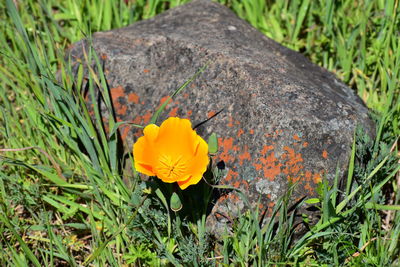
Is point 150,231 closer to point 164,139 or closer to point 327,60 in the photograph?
point 164,139

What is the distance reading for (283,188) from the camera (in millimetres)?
1988

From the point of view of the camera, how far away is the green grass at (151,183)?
1.94m

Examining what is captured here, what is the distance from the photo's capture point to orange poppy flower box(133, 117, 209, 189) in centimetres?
180

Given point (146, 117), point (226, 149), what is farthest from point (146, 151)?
point (146, 117)

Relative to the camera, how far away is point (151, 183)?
6.46 ft

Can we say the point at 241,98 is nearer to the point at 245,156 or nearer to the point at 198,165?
the point at 245,156

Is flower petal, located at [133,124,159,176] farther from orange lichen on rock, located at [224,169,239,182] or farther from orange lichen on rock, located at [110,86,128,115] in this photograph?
orange lichen on rock, located at [110,86,128,115]

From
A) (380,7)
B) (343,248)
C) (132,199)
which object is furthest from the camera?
(380,7)

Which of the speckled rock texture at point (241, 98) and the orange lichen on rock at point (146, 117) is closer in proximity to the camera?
the speckled rock texture at point (241, 98)

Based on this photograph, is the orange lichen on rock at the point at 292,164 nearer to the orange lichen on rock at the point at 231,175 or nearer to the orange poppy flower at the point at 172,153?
the orange lichen on rock at the point at 231,175

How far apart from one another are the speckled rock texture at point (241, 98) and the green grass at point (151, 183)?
0.10 metres

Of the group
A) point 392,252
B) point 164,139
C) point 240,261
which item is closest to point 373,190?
point 392,252

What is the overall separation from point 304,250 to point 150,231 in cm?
63

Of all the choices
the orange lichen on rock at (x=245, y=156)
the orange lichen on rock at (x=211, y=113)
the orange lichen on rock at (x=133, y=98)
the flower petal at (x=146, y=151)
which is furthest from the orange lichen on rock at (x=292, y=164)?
the orange lichen on rock at (x=133, y=98)
